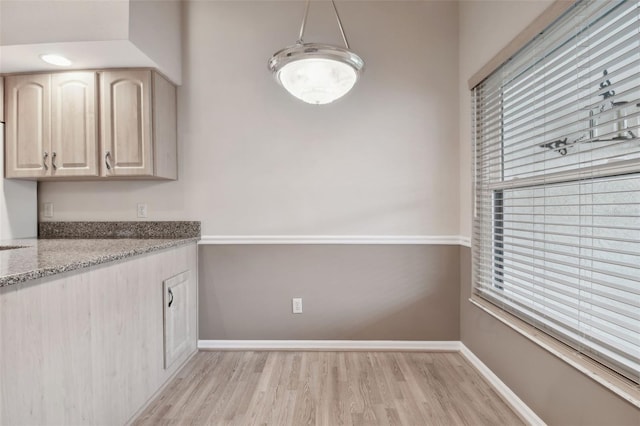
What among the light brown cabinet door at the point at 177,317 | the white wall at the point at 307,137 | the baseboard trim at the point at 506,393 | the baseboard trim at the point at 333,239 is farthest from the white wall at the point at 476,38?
the light brown cabinet door at the point at 177,317

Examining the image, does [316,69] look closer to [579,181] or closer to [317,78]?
[317,78]

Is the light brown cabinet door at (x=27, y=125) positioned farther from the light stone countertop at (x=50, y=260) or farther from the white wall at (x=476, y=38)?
the white wall at (x=476, y=38)

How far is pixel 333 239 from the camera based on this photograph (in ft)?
8.98

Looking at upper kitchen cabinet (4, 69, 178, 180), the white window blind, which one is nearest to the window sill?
the white window blind

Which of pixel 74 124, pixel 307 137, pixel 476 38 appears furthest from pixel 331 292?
pixel 74 124

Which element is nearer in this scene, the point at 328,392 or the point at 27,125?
the point at 328,392

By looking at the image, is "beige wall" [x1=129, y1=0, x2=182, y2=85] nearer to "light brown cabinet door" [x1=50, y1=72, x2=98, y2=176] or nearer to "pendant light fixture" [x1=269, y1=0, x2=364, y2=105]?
"light brown cabinet door" [x1=50, y1=72, x2=98, y2=176]

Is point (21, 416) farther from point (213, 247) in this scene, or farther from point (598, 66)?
A: point (598, 66)

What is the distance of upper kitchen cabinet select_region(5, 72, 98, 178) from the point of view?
8.03 ft

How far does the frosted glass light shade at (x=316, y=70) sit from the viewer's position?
4.55 feet

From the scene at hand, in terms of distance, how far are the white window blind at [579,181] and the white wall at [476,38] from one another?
Result: 0.16 metres

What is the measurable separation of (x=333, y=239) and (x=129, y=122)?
1.72 metres

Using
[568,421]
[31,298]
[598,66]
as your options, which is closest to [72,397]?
[31,298]

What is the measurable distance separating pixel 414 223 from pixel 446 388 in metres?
1.17
